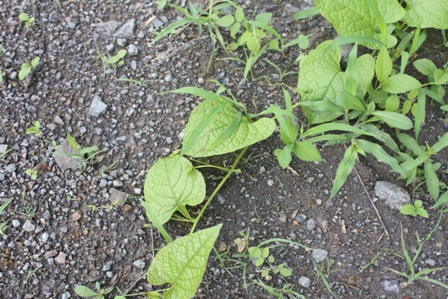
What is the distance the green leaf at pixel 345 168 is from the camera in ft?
6.30

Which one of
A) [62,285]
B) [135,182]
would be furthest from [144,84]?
[62,285]

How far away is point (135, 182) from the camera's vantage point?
2.06m

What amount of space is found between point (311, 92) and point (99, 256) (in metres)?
1.17

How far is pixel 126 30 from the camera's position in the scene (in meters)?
2.41

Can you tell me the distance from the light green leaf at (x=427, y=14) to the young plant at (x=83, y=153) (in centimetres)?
160

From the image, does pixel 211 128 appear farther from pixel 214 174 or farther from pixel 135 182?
pixel 135 182

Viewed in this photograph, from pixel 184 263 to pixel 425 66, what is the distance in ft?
4.82

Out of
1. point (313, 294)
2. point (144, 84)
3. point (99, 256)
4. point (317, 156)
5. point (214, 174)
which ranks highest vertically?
point (144, 84)

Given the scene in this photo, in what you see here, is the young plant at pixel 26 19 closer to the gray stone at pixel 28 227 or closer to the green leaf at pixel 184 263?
the gray stone at pixel 28 227

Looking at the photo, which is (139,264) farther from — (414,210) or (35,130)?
(414,210)

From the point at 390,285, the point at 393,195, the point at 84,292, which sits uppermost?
the point at 393,195

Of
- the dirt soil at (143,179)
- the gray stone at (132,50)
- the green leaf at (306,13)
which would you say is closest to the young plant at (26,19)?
the dirt soil at (143,179)

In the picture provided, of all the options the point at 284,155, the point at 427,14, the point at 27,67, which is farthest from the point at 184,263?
the point at 427,14

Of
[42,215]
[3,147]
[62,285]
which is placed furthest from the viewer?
[3,147]
